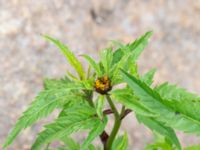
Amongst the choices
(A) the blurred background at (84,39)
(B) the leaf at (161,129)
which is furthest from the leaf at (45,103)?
(A) the blurred background at (84,39)

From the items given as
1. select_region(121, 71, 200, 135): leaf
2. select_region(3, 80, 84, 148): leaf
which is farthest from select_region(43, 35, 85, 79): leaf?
select_region(121, 71, 200, 135): leaf

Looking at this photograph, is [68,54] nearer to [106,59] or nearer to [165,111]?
[106,59]

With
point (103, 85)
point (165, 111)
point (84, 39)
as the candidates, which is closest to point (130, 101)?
point (103, 85)

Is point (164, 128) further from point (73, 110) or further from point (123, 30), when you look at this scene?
point (123, 30)

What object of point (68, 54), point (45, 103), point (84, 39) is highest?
point (84, 39)

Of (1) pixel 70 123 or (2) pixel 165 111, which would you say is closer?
(2) pixel 165 111

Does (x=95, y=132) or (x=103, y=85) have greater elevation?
(x=103, y=85)

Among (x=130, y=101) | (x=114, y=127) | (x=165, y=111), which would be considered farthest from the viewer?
(x=114, y=127)
